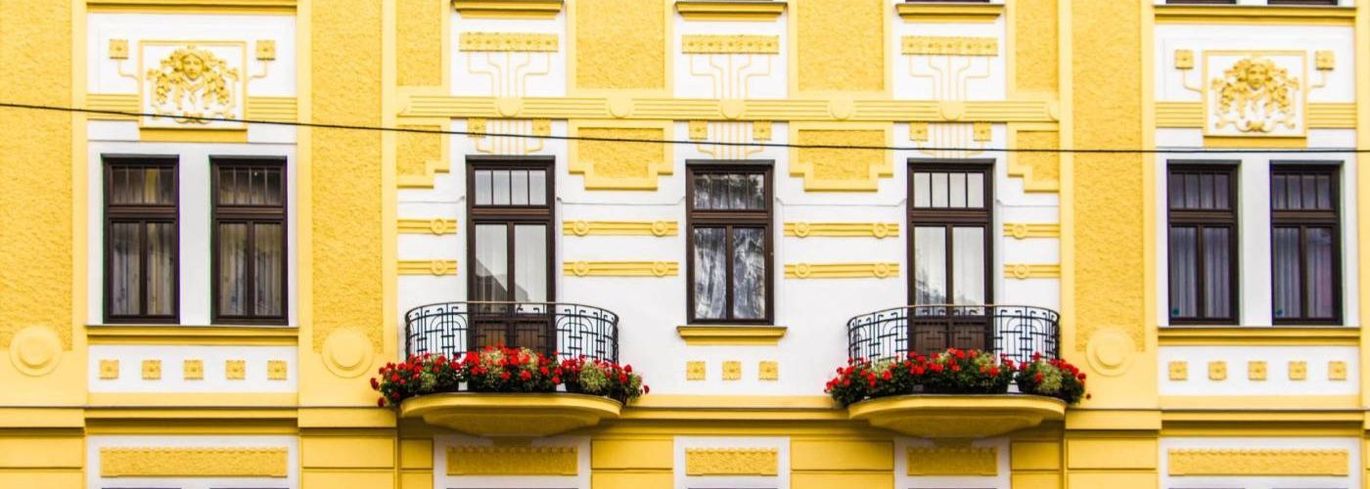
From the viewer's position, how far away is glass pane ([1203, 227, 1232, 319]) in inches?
937

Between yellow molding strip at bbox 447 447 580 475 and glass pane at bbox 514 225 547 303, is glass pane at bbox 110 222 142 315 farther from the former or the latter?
glass pane at bbox 514 225 547 303

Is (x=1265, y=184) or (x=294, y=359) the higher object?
(x=1265, y=184)

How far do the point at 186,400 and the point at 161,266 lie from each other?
4.99ft

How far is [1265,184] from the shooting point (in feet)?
77.8

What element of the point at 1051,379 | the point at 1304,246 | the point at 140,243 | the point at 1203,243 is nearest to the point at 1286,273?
the point at 1304,246

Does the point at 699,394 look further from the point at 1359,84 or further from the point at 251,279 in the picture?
the point at 1359,84

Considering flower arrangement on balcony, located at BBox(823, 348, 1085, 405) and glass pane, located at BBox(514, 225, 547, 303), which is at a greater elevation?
glass pane, located at BBox(514, 225, 547, 303)

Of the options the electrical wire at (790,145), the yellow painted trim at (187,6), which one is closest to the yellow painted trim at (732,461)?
the electrical wire at (790,145)

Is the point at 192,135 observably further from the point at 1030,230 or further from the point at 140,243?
the point at 1030,230

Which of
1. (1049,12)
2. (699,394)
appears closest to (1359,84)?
(1049,12)

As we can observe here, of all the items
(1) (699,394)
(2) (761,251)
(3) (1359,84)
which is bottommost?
(1) (699,394)

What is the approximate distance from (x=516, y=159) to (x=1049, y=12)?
6.00 metres

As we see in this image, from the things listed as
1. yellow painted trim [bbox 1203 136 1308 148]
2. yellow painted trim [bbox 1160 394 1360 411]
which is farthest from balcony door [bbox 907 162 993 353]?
yellow painted trim [bbox 1203 136 1308 148]

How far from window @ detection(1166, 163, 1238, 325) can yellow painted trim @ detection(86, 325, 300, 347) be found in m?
9.48
